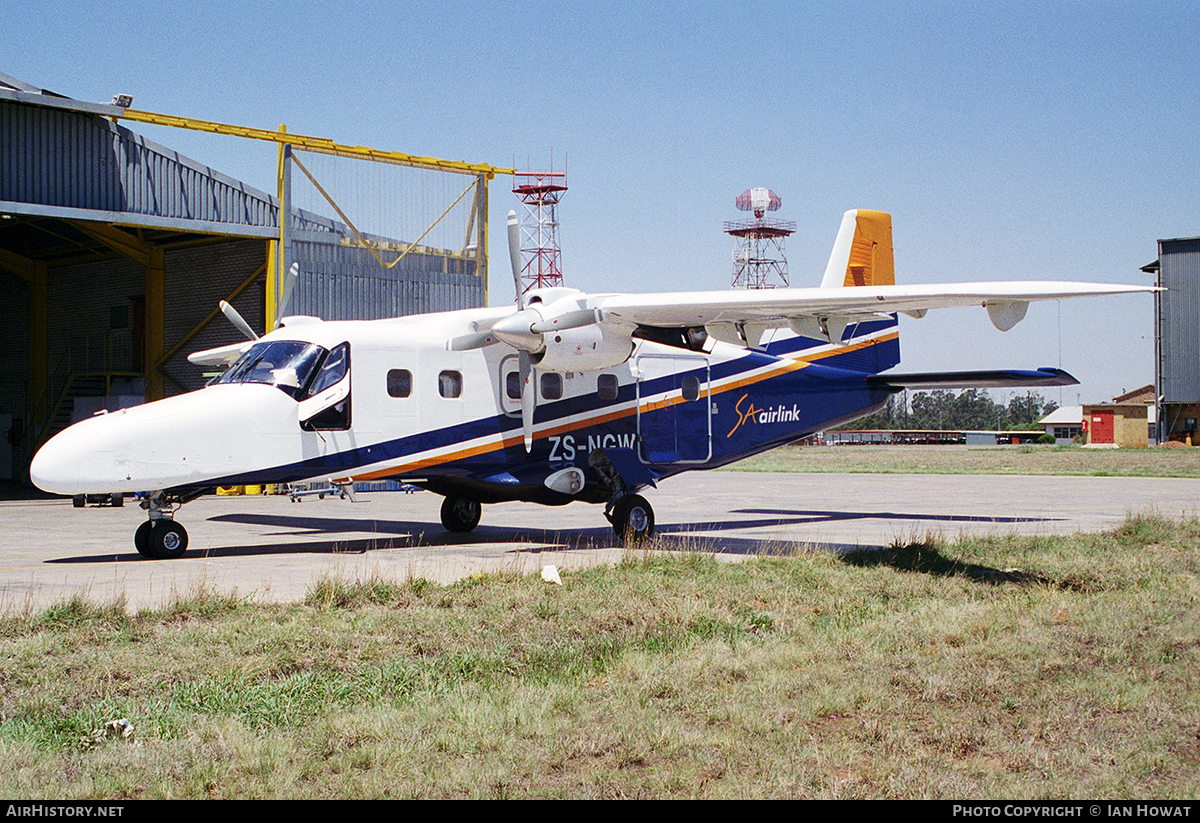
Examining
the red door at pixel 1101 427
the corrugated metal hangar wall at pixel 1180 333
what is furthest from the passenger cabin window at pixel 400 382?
the red door at pixel 1101 427

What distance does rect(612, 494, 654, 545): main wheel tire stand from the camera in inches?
635

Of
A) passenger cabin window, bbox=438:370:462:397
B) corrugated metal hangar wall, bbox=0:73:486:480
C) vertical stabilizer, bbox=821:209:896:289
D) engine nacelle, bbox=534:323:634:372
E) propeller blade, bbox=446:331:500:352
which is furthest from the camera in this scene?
corrugated metal hangar wall, bbox=0:73:486:480

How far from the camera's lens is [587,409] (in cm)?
1683

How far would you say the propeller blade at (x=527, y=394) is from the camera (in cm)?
1540

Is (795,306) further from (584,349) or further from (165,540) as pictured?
(165,540)

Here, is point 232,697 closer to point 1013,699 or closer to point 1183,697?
point 1013,699

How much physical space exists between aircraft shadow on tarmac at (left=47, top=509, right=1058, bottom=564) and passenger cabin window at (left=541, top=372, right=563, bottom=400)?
225cm

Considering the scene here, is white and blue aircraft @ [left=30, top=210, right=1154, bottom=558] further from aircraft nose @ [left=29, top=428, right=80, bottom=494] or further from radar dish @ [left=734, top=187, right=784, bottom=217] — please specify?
radar dish @ [left=734, top=187, right=784, bottom=217]

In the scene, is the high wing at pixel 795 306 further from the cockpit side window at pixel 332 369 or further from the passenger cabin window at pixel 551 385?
the cockpit side window at pixel 332 369

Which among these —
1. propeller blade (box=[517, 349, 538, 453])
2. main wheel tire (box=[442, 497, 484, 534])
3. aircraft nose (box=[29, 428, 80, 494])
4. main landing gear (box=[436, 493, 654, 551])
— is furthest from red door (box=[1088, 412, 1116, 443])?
aircraft nose (box=[29, 428, 80, 494])

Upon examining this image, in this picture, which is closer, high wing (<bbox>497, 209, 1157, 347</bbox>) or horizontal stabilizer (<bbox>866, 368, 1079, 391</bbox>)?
high wing (<bbox>497, 209, 1157, 347</bbox>)

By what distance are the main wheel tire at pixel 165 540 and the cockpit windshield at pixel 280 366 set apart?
210 centimetres

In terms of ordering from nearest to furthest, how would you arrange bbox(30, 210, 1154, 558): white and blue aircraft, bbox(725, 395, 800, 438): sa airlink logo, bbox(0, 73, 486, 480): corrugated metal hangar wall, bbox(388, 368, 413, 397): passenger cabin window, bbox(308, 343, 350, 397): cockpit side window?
bbox(30, 210, 1154, 558): white and blue aircraft
bbox(308, 343, 350, 397): cockpit side window
bbox(388, 368, 413, 397): passenger cabin window
bbox(725, 395, 800, 438): sa airlink logo
bbox(0, 73, 486, 480): corrugated metal hangar wall

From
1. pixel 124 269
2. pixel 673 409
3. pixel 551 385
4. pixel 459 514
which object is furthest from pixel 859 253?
pixel 124 269
